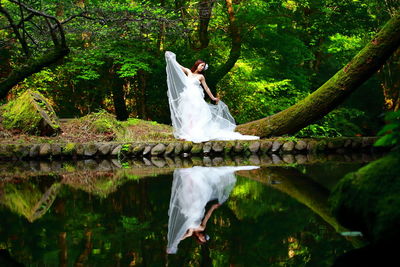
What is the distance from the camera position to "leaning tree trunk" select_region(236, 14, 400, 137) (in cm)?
906

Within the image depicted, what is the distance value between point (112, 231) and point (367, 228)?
1.85 m

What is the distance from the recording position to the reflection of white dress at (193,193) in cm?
346

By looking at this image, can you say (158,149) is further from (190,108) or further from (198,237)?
(198,237)

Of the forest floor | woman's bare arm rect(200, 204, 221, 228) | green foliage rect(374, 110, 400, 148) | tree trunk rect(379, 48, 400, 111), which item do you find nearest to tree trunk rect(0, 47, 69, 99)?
the forest floor

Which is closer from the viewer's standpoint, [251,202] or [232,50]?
[251,202]

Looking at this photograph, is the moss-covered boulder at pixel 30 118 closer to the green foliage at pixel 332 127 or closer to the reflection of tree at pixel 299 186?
the reflection of tree at pixel 299 186

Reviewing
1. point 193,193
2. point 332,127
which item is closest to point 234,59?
point 332,127

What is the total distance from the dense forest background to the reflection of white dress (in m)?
6.20

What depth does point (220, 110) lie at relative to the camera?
1084 centimetres

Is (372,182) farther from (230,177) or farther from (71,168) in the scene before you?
(71,168)

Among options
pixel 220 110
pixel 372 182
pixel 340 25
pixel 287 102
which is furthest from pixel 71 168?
pixel 340 25

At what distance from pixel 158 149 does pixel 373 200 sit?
7555 millimetres

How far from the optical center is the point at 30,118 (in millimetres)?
10961

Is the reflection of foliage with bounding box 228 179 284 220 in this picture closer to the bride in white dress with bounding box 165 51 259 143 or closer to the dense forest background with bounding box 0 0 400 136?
the bride in white dress with bounding box 165 51 259 143
